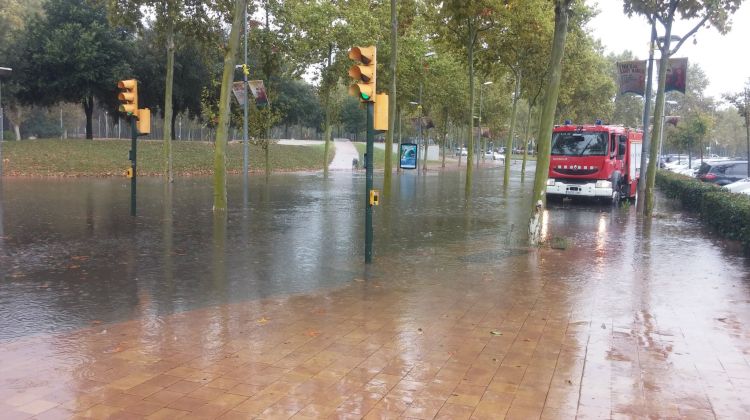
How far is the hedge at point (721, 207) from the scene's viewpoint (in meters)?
11.8

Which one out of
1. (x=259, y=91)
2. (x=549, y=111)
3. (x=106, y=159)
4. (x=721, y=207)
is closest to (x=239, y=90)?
(x=259, y=91)

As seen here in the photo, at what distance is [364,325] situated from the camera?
640 cm

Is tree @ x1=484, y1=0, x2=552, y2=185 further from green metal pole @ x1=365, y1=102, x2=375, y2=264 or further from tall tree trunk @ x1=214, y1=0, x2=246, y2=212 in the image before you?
green metal pole @ x1=365, y1=102, x2=375, y2=264

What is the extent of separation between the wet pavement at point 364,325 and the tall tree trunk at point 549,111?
61 centimetres

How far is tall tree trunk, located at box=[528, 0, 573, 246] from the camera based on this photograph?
36.9ft

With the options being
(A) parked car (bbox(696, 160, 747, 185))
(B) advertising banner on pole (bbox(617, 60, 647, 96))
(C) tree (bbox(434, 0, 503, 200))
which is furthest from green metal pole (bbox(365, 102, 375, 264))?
(A) parked car (bbox(696, 160, 747, 185))

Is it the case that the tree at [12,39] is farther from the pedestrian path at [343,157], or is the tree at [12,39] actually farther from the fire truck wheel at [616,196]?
the fire truck wheel at [616,196]

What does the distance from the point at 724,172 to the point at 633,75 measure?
13.3 m

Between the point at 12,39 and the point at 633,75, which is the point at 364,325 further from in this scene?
the point at 12,39

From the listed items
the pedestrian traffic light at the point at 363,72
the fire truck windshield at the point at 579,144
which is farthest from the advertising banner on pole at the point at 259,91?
the pedestrian traffic light at the point at 363,72

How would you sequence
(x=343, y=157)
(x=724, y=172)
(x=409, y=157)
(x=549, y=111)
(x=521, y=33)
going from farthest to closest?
1. (x=343, y=157)
2. (x=409, y=157)
3. (x=724, y=172)
4. (x=521, y=33)
5. (x=549, y=111)

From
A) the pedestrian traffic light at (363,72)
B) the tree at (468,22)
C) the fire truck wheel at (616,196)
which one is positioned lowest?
the fire truck wheel at (616,196)

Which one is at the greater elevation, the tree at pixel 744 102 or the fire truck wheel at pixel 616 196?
the tree at pixel 744 102

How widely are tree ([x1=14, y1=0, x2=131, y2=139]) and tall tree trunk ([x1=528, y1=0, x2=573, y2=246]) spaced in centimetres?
3599
